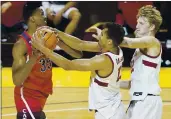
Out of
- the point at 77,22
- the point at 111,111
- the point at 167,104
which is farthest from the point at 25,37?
the point at 77,22

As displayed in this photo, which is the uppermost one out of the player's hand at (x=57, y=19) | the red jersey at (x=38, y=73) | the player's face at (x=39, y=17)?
the player's face at (x=39, y=17)

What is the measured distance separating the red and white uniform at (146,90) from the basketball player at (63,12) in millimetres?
5274

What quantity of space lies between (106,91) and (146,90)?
1.56 feet

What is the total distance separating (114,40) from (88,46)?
59 centimetres

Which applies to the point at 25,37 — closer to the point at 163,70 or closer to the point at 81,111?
the point at 81,111

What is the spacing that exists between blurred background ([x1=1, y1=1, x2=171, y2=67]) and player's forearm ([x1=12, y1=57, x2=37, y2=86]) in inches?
219

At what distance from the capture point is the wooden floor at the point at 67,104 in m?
6.86

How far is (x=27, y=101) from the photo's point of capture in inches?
177

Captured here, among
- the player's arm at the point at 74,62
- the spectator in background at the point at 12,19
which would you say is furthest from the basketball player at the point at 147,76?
the spectator in background at the point at 12,19

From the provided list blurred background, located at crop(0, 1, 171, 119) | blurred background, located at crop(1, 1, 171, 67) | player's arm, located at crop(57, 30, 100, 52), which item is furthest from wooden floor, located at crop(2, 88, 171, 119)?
player's arm, located at crop(57, 30, 100, 52)

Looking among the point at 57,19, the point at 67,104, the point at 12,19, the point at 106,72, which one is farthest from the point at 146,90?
the point at 12,19

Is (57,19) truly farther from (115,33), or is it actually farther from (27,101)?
(115,33)

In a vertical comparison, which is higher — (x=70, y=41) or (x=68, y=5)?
(x=70, y=41)

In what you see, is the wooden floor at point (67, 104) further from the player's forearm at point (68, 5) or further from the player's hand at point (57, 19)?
the player's forearm at point (68, 5)
